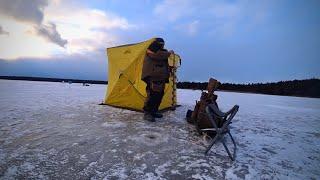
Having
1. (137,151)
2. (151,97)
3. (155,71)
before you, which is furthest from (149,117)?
(137,151)

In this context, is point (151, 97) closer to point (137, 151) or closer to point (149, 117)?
point (149, 117)

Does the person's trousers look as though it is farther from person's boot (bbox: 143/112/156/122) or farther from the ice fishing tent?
the ice fishing tent

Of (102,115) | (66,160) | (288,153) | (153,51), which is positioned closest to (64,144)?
(66,160)

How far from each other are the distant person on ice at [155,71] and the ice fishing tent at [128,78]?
111 centimetres

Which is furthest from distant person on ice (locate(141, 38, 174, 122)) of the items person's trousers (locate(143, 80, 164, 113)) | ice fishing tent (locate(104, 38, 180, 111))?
ice fishing tent (locate(104, 38, 180, 111))

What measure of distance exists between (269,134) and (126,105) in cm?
434

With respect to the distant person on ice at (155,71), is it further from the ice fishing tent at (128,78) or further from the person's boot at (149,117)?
the ice fishing tent at (128,78)

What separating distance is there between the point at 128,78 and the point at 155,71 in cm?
190

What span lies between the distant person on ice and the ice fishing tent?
111cm

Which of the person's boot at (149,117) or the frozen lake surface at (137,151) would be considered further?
the person's boot at (149,117)

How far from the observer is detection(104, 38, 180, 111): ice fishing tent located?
7766mm

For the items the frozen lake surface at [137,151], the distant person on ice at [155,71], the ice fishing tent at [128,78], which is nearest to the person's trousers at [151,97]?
the distant person on ice at [155,71]

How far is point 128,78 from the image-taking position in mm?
7875

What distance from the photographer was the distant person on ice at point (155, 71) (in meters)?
6.19
